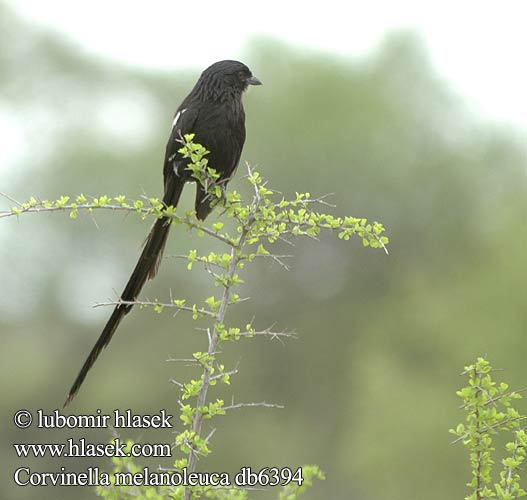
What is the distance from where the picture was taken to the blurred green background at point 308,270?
17.7 metres

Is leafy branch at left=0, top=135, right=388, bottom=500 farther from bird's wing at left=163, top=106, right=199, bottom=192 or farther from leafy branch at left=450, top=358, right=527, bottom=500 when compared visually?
bird's wing at left=163, top=106, right=199, bottom=192

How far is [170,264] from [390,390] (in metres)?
5.93

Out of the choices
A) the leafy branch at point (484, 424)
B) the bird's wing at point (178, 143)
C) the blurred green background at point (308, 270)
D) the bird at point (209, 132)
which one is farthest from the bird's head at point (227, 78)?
the blurred green background at point (308, 270)

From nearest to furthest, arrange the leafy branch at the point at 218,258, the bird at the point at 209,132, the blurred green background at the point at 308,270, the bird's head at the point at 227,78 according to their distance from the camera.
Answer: the leafy branch at the point at 218,258, the bird at the point at 209,132, the bird's head at the point at 227,78, the blurred green background at the point at 308,270

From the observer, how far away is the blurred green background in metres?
17.7

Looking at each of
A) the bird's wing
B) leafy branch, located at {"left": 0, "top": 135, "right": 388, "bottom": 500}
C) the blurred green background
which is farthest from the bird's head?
the blurred green background

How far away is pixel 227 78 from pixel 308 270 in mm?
17553

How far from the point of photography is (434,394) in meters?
17.2

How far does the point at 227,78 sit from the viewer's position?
15.9 feet

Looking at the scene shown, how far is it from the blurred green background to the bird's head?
10328 millimetres

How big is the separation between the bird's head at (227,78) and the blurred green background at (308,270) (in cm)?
1033

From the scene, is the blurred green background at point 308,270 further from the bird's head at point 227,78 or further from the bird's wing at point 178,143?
the bird's wing at point 178,143

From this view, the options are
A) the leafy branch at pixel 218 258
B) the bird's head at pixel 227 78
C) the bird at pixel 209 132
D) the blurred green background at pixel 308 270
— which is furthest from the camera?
the blurred green background at pixel 308 270

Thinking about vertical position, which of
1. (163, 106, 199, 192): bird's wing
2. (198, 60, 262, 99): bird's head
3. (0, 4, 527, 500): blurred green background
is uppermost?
(0, 4, 527, 500): blurred green background
